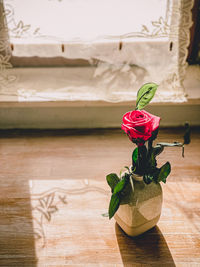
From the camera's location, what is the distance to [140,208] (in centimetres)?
92

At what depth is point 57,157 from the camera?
1475 mm

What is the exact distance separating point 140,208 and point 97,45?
0.88 m

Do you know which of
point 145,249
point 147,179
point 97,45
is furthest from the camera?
point 97,45

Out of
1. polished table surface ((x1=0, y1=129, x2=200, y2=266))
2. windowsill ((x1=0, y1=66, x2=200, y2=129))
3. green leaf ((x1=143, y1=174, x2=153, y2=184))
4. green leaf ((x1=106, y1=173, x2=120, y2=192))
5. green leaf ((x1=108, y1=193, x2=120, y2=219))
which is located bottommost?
polished table surface ((x1=0, y1=129, x2=200, y2=266))

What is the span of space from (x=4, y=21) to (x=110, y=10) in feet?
1.71

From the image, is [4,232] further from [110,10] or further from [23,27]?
[110,10]

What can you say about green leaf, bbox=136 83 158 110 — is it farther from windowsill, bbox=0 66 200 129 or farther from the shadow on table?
windowsill, bbox=0 66 200 129

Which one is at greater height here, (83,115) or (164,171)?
(164,171)

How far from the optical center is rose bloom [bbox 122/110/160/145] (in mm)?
723

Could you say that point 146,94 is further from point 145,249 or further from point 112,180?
point 145,249

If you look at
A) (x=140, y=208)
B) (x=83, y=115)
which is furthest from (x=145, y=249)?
(x=83, y=115)

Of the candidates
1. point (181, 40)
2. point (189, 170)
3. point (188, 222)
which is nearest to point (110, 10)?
point (181, 40)

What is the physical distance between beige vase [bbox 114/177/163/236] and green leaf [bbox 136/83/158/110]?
10.4 inches

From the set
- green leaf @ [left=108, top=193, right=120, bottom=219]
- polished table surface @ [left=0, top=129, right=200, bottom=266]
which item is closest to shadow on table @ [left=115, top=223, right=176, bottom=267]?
polished table surface @ [left=0, top=129, right=200, bottom=266]
